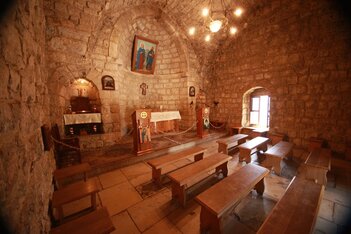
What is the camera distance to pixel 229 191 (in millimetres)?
1963

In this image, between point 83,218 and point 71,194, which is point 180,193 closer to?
point 83,218

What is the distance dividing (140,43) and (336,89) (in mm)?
7838

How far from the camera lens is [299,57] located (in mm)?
5051

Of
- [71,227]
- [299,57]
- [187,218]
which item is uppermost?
[299,57]

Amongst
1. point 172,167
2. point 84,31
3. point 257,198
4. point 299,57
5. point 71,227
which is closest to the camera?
point 71,227

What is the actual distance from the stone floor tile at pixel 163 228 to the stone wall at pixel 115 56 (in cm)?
388

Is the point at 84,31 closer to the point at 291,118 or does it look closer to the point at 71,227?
the point at 71,227

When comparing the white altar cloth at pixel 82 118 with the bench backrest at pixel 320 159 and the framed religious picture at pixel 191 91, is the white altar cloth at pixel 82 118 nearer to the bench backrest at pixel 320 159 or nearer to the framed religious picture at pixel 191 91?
the framed religious picture at pixel 191 91

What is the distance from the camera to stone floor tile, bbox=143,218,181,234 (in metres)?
1.98

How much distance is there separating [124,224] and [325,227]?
→ 3.10m

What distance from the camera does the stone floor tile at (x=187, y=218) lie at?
6.62ft

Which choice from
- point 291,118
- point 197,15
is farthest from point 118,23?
point 291,118

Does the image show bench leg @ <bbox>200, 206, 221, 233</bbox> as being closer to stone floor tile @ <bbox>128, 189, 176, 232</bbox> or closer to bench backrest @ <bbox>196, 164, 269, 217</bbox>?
bench backrest @ <bbox>196, 164, 269, 217</bbox>

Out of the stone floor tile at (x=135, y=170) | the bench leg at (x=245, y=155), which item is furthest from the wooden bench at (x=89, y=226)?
the bench leg at (x=245, y=155)
